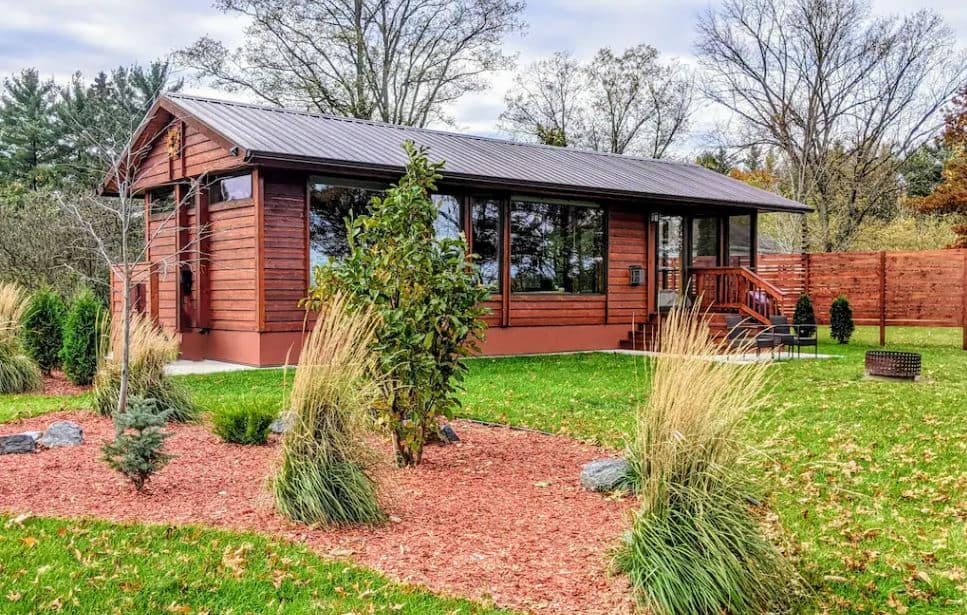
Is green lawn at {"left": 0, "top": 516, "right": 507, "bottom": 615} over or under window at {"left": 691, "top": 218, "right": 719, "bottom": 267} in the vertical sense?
under

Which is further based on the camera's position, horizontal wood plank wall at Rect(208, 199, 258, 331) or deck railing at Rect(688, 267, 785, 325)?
deck railing at Rect(688, 267, 785, 325)

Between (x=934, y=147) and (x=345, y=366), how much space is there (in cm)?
2939

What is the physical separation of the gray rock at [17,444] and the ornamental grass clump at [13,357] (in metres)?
3.49

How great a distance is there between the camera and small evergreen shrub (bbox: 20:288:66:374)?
880cm

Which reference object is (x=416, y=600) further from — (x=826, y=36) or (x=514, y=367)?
(x=826, y=36)

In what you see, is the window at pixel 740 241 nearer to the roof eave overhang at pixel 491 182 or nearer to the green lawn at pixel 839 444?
the roof eave overhang at pixel 491 182

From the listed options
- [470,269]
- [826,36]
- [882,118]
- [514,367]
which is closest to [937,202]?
[882,118]

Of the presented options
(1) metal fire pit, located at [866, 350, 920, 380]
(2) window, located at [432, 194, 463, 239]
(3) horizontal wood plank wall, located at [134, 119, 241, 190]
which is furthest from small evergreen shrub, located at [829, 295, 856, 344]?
(3) horizontal wood plank wall, located at [134, 119, 241, 190]

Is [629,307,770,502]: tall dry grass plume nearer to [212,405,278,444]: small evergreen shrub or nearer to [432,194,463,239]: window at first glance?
[212,405,278,444]: small evergreen shrub

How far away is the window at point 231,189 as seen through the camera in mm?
10336

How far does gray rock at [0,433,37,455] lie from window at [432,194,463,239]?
22.7ft

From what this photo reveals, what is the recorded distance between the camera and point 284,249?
10109 millimetres

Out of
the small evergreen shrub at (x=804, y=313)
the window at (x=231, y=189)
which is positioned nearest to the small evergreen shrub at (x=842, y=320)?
the small evergreen shrub at (x=804, y=313)

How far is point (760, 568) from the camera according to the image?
2.95 m
